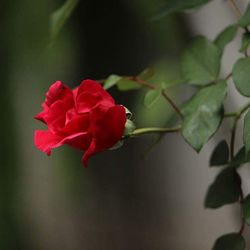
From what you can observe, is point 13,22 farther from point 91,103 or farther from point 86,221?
point 91,103

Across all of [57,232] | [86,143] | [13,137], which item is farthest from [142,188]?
[86,143]

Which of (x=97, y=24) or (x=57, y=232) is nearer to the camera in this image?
(x=97, y=24)

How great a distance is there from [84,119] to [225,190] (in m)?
0.19

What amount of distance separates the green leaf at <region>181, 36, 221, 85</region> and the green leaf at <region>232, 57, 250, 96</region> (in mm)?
72

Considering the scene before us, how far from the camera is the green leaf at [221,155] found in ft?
1.66

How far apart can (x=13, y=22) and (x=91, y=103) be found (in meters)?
0.68

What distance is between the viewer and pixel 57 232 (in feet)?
3.94

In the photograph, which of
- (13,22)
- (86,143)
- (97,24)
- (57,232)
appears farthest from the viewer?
(57,232)

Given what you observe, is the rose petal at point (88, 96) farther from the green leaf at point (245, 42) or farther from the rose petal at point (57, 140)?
the green leaf at point (245, 42)

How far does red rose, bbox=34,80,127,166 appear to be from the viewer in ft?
1.18

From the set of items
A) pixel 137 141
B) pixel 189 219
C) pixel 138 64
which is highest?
pixel 138 64

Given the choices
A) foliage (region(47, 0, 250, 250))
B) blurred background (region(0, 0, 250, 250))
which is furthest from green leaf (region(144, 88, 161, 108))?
blurred background (region(0, 0, 250, 250))

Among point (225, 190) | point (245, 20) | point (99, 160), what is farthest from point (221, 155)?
point (99, 160)

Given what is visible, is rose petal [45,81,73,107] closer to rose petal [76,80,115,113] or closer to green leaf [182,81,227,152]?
rose petal [76,80,115,113]
